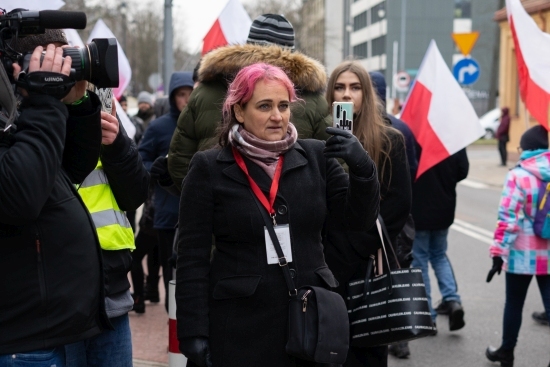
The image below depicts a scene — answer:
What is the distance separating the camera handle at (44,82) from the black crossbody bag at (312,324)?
39.1 inches

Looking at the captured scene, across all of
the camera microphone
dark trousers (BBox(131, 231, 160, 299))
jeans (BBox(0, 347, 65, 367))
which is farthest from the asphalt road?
the camera microphone

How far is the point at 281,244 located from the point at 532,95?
3492 mm

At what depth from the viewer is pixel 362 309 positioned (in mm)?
4445

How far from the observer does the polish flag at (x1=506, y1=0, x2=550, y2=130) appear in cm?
616

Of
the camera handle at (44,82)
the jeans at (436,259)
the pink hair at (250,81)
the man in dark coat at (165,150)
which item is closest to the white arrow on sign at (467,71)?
the jeans at (436,259)

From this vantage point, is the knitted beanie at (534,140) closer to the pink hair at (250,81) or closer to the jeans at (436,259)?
the jeans at (436,259)

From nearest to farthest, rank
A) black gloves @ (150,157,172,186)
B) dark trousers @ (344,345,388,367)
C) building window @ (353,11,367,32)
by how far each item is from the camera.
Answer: dark trousers @ (344,345,388,367)
black gloves @ (150,157,172,186)
building window @ (353,11,367,32)

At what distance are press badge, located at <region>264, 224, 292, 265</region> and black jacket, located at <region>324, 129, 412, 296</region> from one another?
1.20 m

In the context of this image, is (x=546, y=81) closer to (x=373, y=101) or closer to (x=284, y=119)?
(x=373, y=101)

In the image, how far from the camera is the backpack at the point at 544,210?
5.95 metres

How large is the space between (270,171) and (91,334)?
38.1 inches

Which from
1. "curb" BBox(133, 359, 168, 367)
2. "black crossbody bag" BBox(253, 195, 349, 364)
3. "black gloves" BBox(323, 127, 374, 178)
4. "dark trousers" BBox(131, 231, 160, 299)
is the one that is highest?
"black gloves" BBox(323, 127, 374, 178)

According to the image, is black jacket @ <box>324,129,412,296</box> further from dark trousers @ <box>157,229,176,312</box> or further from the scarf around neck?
dark trousers @ <box>157,229,176,312</box>

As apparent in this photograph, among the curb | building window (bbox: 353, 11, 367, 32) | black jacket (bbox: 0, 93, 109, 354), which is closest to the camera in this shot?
black jacket (bbox: 0, 93, 109, 354)
